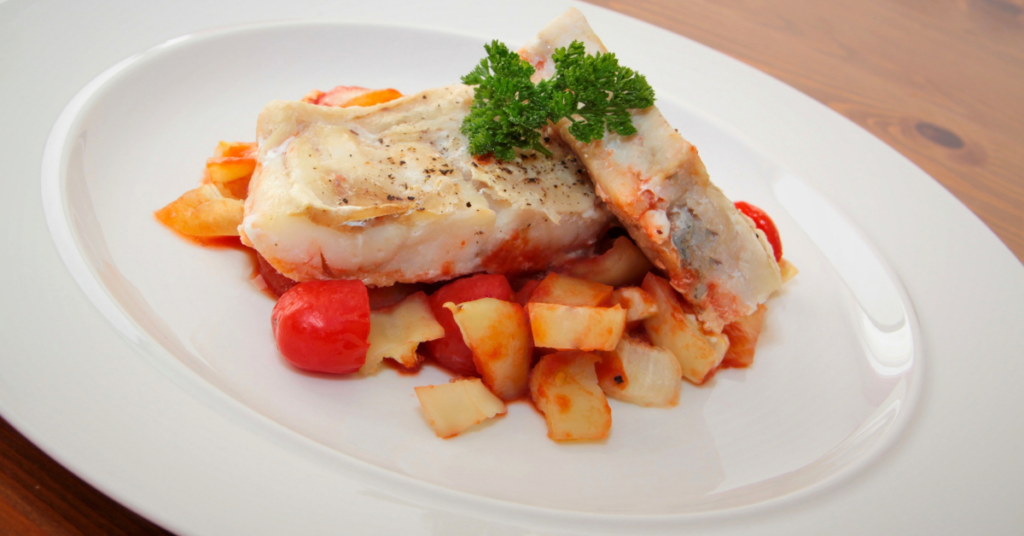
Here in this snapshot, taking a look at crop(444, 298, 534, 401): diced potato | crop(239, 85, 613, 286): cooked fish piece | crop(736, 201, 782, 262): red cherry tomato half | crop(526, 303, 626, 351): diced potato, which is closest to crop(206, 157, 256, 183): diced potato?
crop(239, 85, 613, 286): cooked fish piece

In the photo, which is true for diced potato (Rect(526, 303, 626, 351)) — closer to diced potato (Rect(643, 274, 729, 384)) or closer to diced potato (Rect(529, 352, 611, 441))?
diced potato (Rect(529, 352, 611, 441))

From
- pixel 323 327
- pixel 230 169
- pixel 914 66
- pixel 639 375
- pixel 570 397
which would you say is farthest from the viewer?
pixel 914 66

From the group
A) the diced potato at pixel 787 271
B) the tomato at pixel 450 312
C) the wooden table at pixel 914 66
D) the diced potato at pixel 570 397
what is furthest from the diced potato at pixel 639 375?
the wooden table at pixel 914 66

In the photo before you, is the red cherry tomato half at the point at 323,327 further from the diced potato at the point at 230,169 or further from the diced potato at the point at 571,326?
the diced potato at the point at 230,169

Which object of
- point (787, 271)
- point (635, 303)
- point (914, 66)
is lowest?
point (914, 66)

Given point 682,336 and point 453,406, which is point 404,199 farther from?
point 682,336

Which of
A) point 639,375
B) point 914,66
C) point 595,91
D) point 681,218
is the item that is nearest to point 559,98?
point 595,91

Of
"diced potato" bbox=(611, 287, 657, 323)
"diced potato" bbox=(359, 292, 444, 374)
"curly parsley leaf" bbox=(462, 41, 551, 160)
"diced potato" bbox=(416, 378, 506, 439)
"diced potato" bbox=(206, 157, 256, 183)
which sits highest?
"curly parsley leaf" bbox=(462, 41, 551, 160)
